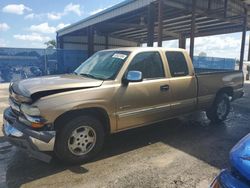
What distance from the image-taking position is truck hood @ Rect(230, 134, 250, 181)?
1.91 meters

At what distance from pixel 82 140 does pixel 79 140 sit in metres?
0.06

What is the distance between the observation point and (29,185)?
366 centimetres

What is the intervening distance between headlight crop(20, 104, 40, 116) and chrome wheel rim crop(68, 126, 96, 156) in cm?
65

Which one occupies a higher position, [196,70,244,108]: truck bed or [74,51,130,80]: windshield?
[74,51,130,80]: windshield

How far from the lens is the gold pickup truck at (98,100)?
154 inches

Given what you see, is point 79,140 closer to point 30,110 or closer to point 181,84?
point 30,110

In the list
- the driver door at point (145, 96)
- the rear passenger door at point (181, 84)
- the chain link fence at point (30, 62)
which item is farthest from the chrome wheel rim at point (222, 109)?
the chain link fence at point (30, 62)

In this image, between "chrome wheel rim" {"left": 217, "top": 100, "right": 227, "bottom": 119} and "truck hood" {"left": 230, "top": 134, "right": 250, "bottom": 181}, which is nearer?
"truck hood" {"left": 230, "top": 134, "right": 250, "bottom": 181}

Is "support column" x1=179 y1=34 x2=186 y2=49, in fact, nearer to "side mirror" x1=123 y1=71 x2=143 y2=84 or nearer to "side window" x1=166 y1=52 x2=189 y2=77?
"side window" x1=166 y1=52 x2=189 y2=77

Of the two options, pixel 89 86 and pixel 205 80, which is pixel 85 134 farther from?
pixel 205 80

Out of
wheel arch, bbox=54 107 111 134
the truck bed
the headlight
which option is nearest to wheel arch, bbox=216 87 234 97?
the truck bed

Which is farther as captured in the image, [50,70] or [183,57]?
[50,70]

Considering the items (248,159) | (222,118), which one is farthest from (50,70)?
(248,159)

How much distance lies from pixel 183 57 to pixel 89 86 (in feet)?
8.50
